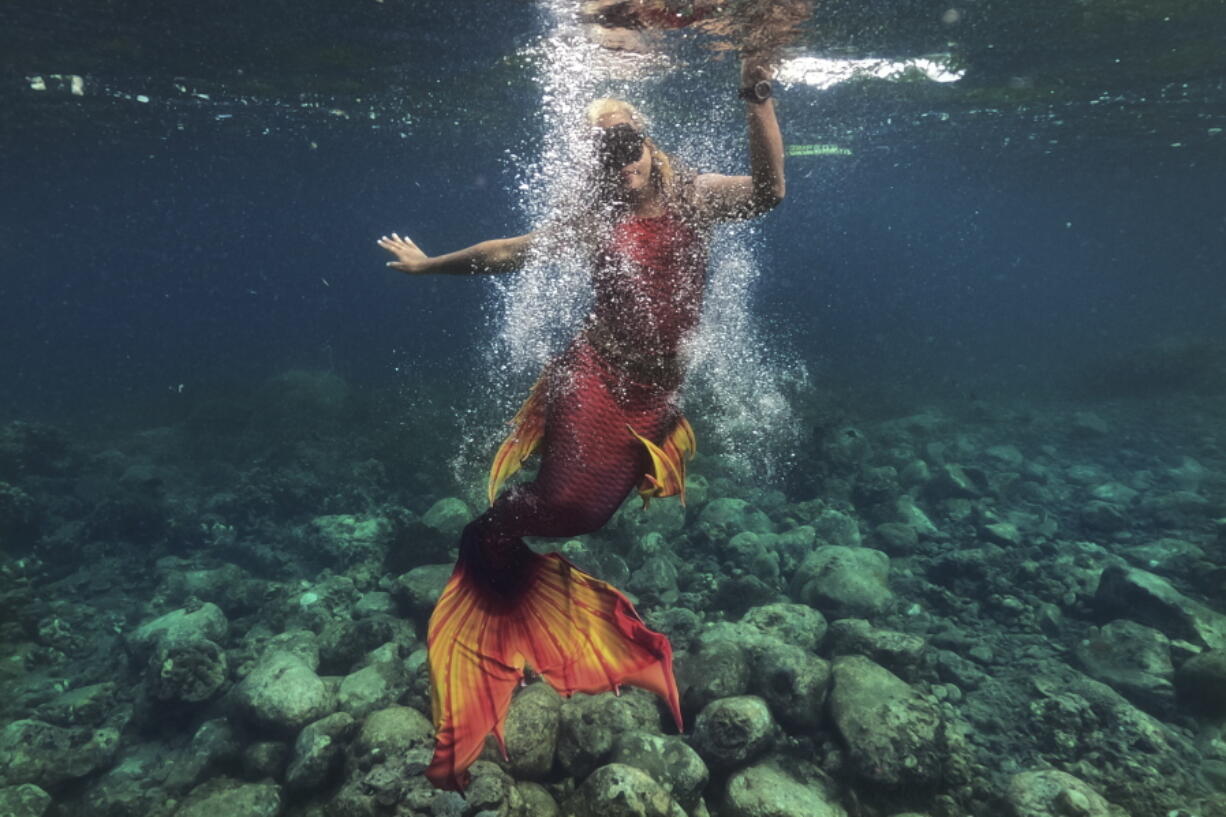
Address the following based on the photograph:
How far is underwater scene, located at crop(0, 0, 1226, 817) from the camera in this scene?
2.67m

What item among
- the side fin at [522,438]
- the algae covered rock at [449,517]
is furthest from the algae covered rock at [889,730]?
the algae covered rock at [449,517]

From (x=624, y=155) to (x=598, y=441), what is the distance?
1.16m

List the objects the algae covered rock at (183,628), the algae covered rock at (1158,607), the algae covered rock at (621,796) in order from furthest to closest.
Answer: the algae covered rock at (183,628)
the algae covered rock at (1158,607)
the algae covered rock at (621,796)

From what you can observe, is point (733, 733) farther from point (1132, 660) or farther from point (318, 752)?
point (1132, 660)

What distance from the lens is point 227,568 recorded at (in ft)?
32.8

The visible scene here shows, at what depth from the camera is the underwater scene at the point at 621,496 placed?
267cm

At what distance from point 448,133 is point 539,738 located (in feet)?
81.3

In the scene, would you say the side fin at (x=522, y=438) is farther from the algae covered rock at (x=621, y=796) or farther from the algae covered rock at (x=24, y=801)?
the algae covered rock at (x=24, y=801)

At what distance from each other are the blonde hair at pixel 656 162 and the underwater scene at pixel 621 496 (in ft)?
0.05

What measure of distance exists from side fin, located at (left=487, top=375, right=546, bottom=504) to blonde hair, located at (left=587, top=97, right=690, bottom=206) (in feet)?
3.07

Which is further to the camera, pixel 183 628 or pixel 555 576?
pixel 183 628

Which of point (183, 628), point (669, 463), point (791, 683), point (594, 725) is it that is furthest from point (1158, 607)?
point (183, 628)

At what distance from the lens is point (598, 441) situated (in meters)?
2.36

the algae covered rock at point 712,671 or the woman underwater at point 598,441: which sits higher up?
the woman underwater at point 598,441
